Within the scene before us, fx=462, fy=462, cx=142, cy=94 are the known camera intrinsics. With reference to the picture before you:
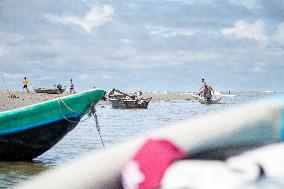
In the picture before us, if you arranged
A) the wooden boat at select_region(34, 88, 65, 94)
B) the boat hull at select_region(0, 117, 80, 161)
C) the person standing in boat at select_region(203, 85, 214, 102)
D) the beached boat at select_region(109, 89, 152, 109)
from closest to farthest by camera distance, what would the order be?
the boat hull at select_region(0, 117, 80, 161) < the beached boat at select_region(109, 89, 152, 109) < the person standing in boat at select_region(203, 85, 214, 102) < the wooden boat at select_region(34, 88, 65, 94)

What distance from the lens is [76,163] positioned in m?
1.40

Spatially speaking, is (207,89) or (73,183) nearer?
(73,183)

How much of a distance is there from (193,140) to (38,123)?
6.86 meters

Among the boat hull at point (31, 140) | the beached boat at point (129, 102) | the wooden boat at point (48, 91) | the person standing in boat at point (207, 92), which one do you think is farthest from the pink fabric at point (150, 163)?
the wooden boat at point (48, 91)

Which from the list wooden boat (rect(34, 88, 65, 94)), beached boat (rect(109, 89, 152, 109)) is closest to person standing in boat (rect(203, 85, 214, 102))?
beached boat (rect(109, 89, 152, 109))

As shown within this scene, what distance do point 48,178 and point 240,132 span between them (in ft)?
2.13

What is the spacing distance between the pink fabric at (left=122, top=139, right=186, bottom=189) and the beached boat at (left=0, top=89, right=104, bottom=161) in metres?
6.71

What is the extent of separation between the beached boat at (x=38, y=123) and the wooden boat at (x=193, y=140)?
6.65 meters

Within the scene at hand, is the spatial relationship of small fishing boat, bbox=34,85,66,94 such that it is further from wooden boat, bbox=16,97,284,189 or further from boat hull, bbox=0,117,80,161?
wooden boat, bbox=16,97,284,189

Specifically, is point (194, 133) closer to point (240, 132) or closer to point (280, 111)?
point (240, 132)

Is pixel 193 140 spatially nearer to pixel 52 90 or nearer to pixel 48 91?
pixel 48 91

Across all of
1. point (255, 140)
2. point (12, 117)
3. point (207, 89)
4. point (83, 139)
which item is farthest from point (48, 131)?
point (207, 89)

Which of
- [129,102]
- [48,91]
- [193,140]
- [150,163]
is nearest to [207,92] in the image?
[129,102]

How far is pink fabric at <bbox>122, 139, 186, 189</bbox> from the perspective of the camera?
4.45ft
